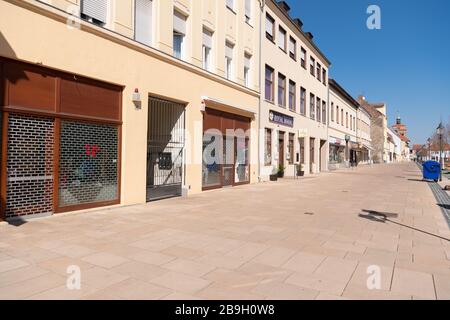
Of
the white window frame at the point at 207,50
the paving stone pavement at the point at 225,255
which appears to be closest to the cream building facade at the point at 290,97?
the white window frame at the point at 207,50

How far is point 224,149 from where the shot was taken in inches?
613

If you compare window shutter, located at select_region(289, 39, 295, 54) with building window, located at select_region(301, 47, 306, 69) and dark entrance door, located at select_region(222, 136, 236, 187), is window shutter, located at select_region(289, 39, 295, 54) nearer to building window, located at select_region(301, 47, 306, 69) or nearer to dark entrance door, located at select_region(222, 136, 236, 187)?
building window, located at select_region(301, 47, 306, 69)

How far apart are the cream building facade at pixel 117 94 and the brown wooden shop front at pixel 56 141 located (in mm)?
25

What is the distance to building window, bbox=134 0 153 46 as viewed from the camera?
1057 centimetres

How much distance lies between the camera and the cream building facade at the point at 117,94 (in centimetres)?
754

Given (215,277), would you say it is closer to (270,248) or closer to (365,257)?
(270,248)

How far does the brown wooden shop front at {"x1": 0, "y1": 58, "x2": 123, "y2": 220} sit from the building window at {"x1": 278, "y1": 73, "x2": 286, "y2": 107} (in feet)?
46.0

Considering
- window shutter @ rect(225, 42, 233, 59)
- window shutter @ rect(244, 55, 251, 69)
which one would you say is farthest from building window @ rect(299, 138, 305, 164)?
window shutter @ rect(225, 42, 233, 59)

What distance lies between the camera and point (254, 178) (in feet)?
60.0

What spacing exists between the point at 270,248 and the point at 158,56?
7.60 metres

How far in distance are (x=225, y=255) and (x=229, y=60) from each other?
12.4m

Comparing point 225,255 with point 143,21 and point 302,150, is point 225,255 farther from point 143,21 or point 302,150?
point 302,150

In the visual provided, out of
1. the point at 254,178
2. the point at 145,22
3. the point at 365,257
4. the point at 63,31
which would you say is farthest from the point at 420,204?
the point at 63,31

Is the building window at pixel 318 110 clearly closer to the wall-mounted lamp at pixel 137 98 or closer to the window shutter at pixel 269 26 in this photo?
the window shutter at pixel 269 26
